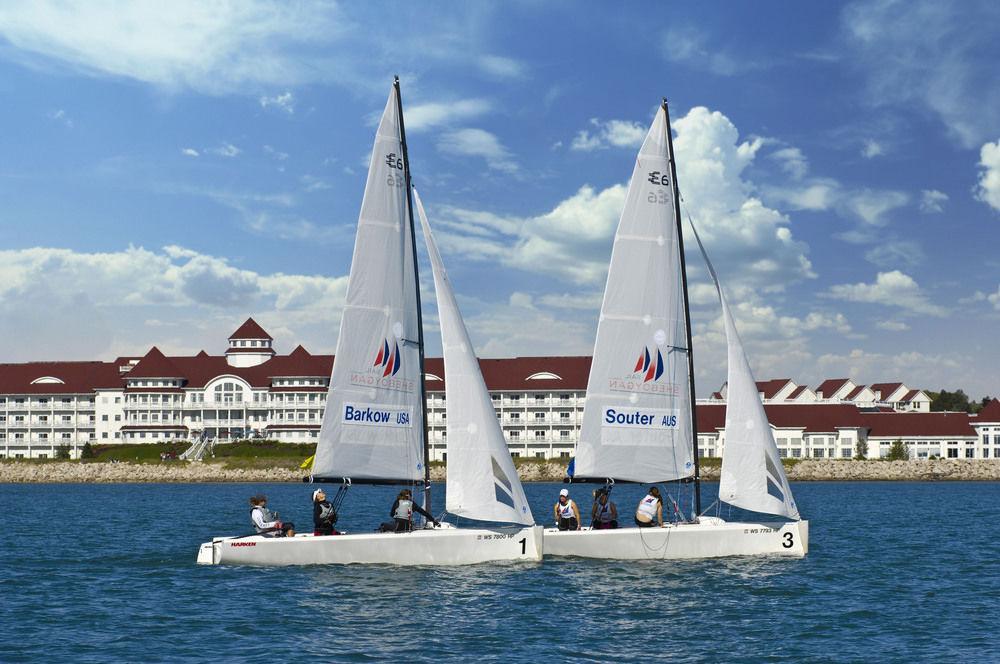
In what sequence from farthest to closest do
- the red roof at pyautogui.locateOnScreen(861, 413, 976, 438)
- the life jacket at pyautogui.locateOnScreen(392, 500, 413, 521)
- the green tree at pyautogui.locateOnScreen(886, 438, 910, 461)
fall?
1. the red roof at pyautogui.locateOnScreen(861, 413, 976, 438)
2. the green tree at pyautogui.locateOnScreen(886, 438, 910, 461)
3. the life jacket at pyautogui.locateOnScreen(392, 500, 413, 521)

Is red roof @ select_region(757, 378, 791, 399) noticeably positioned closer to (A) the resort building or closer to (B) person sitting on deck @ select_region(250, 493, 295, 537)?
(A) the resort building

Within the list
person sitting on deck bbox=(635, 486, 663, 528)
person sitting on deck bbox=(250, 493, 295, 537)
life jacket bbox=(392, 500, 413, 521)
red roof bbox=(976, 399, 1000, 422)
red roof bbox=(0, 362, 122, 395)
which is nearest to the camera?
life jacket bbox=(392, 500, 413, 521)

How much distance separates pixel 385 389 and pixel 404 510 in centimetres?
334

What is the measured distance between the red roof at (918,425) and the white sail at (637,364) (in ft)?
374

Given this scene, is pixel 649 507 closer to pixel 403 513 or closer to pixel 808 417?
pixel 403 513

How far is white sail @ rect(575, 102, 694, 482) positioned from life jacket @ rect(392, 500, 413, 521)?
5372 mm

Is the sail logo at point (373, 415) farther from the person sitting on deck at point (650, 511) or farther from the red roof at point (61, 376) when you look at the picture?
the red roof at point (61, 376)

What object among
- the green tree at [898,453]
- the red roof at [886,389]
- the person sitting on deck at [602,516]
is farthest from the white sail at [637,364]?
the red roof at [886,389]

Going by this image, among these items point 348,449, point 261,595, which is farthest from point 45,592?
point 348,449

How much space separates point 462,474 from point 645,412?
5.73 m

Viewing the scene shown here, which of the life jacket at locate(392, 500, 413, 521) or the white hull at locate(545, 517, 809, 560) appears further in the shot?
the white hull at locate(545, 517, 809, 560)

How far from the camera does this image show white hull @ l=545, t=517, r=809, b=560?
2880 cm

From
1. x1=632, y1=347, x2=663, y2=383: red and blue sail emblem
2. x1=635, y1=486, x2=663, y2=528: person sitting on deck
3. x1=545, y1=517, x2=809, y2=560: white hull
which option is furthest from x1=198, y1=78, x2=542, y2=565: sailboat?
x1=632, y1=347, x2=663, y2=383: red and blue sail emblem

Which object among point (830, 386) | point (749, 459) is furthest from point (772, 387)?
point (749, 459)
